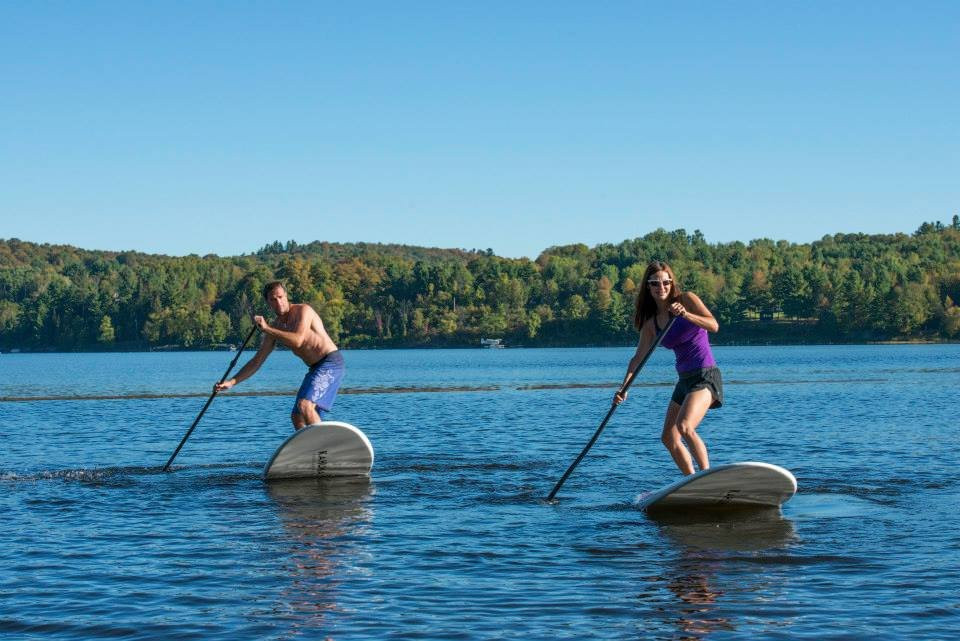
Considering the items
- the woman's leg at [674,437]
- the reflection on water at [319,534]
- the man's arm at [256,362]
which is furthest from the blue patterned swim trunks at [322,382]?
the woman's leg at [674,437]

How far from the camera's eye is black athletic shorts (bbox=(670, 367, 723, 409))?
11820 millimetres

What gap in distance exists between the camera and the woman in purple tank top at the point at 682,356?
11.7 m

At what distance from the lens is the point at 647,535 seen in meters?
11.4

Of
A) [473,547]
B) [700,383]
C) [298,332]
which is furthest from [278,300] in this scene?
[700,383]

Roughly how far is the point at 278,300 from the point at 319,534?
13.1ft

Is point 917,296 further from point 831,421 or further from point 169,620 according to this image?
point 169,620

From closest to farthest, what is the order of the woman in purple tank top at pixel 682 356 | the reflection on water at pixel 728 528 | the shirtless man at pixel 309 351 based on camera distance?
1. the reflection on water at pixel 728 528
2. the woman in purple tank top at pixel 682 356
3. the shirtless man at pixel 309 351

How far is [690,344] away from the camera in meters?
11.9

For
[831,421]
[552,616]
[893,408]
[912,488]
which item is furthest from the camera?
[893,408]

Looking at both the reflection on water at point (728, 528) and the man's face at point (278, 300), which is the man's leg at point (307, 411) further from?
the reflection on water at point (728, 528)

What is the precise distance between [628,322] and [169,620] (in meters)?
179

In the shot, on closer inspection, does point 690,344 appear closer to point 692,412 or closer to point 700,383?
point 700,383

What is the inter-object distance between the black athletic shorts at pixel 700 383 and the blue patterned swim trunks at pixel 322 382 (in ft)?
16.1

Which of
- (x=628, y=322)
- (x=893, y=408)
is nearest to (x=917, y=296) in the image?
(x=628, y=322)
